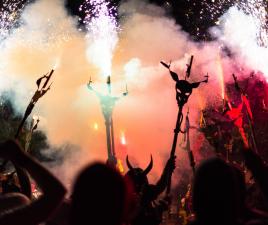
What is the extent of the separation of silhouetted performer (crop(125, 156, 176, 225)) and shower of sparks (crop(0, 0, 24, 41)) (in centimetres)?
830

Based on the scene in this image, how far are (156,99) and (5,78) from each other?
579cm

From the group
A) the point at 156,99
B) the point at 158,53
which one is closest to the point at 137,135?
the point at 156,99

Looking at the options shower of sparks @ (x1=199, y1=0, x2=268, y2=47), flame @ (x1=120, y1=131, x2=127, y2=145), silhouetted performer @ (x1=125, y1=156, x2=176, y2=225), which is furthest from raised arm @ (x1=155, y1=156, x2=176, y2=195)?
flame @ (x1=120, y1=131, x2=127, y2=145)

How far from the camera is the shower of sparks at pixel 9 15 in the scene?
11.3m

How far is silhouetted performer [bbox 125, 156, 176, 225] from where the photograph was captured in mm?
4121

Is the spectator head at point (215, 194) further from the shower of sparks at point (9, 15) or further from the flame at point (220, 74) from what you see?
the flame at point (220, 74)

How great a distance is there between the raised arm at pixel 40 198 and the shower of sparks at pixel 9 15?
10225 millimetres

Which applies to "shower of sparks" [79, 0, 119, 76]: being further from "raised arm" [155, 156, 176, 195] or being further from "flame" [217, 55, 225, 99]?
"raised arm" [155, 156, 176, 195]

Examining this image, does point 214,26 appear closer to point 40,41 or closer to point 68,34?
point 68,34

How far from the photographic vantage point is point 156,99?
16.1 meters

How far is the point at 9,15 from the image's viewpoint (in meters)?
11.7

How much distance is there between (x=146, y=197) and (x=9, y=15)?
8.95 meters

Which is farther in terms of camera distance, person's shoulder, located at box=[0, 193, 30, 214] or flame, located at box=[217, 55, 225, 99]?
flame, located at box=[217, 55, 225, 99]

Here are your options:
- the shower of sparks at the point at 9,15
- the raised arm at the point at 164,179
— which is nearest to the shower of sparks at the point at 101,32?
the shower of sparks at the point at 9,15
